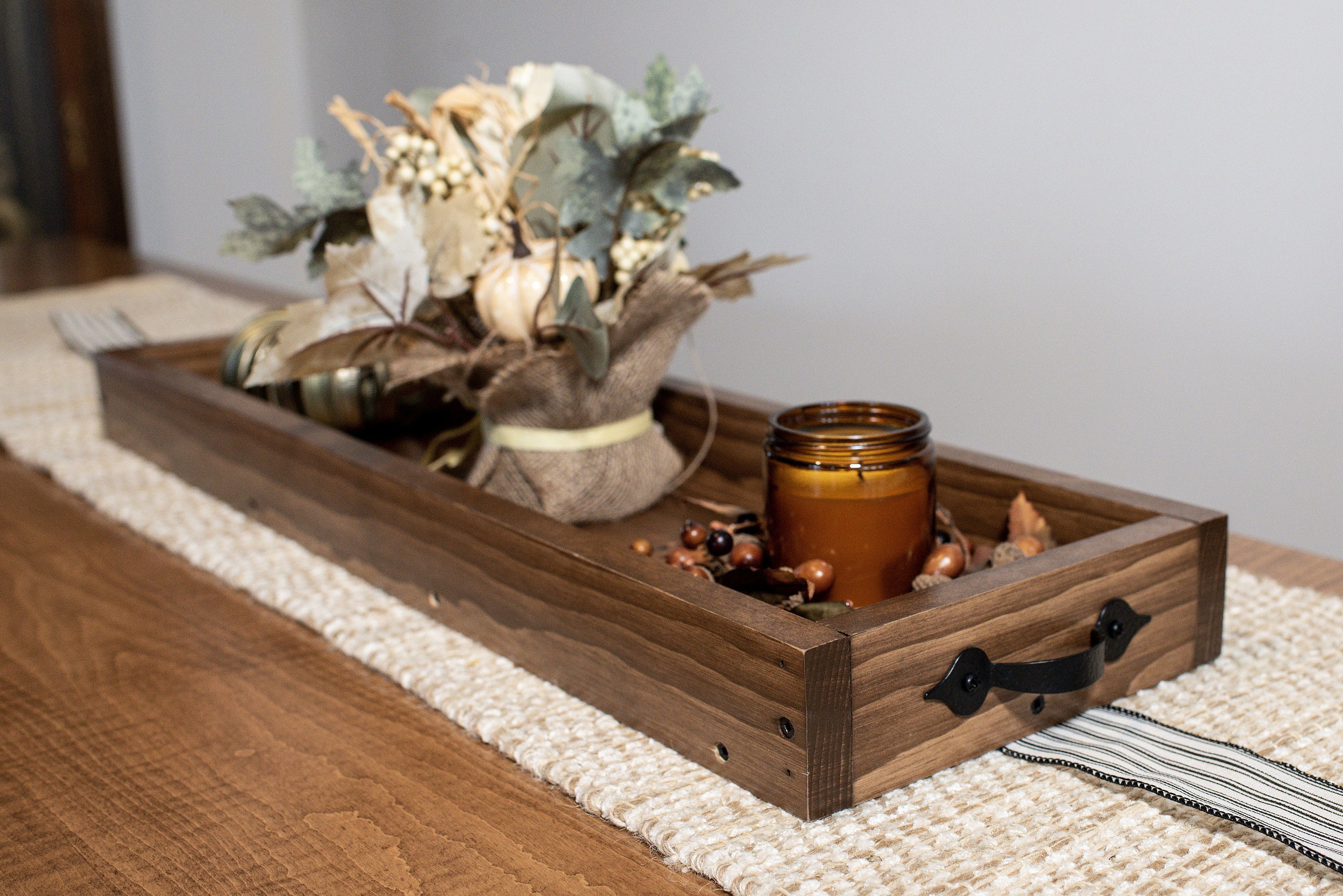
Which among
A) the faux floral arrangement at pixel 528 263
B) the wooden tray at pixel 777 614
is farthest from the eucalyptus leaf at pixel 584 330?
the wooden tray at pixel 777 614

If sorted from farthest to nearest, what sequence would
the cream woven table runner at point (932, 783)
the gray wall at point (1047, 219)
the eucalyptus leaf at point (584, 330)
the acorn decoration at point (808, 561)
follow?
the gray wall at point (1047, 219) → the eucalyptus leaf at point (584, 330) → the acorn decoration at point (808, 561) → the cream woven table runner at point (932, 783)

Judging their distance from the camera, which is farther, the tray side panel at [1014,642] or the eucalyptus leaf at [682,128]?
the eucalyptus leaf at [682,128]

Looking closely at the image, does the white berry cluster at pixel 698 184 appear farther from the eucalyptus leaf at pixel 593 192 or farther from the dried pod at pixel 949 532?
the dried pod at pixel 949 532

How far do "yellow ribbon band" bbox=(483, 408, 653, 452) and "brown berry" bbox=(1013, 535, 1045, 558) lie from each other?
0.28 metres

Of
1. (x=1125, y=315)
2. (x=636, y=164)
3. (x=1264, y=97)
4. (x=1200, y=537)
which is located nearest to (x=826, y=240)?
(x=1125, y=315)

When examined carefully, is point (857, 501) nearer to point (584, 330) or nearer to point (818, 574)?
point (818, 574)

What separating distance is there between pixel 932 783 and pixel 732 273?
366 millimetres

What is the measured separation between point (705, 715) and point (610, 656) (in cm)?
7

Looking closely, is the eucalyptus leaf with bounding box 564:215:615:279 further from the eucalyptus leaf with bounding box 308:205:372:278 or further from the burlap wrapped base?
the eucalyptus leaf with bounding box 308:205:372:278

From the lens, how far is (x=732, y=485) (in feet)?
2.92

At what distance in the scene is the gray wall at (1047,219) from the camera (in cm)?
138

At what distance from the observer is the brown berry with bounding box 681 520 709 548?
28.0 inches

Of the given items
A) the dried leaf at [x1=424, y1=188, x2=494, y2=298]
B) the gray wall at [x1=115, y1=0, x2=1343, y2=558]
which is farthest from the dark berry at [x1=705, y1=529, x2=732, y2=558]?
the gray wall at [x1=115, y1=0, x2=1343, y2=558]

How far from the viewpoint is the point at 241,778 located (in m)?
0.54
